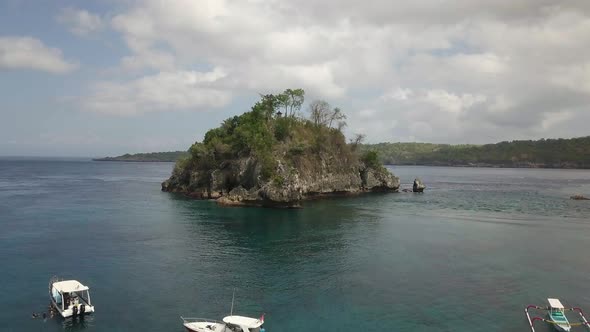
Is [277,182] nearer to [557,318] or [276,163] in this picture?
[276,163]

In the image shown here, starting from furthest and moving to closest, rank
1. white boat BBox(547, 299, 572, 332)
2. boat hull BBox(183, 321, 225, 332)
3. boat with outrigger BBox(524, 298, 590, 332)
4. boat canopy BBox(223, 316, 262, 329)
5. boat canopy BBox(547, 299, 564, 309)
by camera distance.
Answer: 1. boat canopy BBox(547, 299, 564, 309)
2. boat with outrigger BBox(524, 298, 590, 332)
3. white boat BBox(547, 299, 572, 332)
4. boat hull BBox(183, 321, 225, 332)
5. boat canopy BBox(223, 316, 262, 329)

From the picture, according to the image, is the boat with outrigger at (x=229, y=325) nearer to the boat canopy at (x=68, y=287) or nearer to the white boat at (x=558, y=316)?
the boat canopy at (x=68, y=287)

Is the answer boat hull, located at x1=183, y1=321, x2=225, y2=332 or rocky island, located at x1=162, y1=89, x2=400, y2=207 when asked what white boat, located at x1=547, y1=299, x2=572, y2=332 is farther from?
rocky island, located at x1=162, y1=89, x2=400, y2=207

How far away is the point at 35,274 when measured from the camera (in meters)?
49.1

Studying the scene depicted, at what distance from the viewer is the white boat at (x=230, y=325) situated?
113 ft

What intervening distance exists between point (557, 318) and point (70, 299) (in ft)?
150

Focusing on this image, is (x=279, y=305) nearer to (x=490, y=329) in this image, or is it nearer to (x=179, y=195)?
(x=490, y=329)

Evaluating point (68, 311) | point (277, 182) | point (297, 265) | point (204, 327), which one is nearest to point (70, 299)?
point (68, 311)

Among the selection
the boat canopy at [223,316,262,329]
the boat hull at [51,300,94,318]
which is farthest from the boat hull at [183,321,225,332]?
the boat hull at [51,300,94,318]

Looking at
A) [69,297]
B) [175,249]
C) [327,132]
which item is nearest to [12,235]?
[175,249]

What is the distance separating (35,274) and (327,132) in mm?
100489

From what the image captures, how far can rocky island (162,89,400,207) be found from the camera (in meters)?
103

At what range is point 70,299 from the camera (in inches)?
1558

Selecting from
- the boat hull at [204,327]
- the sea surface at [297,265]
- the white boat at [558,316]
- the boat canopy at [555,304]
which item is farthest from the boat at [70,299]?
the boat canopy at [555,304]
